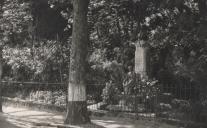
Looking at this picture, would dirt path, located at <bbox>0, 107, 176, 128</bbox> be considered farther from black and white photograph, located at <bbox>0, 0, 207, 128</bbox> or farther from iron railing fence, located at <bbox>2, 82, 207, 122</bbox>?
iron railing fence, located at <bbox>2, 82, 207, 122</bbox>

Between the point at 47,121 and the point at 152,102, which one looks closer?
the point at 152,102

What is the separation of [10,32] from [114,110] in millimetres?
10889

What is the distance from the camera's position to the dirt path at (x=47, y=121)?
47.4 feet

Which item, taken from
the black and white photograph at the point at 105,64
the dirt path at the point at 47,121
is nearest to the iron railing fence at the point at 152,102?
the black and white photograph at the point at 105,64

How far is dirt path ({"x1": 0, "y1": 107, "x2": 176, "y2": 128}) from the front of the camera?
47.4 ft

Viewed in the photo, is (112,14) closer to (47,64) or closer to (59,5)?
(59,5)

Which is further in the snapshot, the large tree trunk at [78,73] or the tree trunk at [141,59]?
the tree trunk at [141,59]

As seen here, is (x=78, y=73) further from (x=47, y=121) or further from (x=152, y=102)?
(x=152, y=102)

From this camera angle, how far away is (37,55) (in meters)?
23.9

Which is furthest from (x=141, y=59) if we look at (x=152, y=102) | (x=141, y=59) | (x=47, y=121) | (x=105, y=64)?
(x=47, y=121)

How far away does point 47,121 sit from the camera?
16.0m

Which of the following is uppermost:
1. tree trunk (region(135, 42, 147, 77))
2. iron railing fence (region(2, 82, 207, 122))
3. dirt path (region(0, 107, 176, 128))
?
tree trunk (region(135, 42, 147, 77))

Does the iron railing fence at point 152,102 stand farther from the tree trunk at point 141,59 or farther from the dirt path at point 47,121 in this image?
the tree trunk at point 141,59

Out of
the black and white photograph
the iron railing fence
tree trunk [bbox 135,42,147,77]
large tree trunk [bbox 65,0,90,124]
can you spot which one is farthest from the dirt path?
tree trunk [bbox 135,42,147,77]
